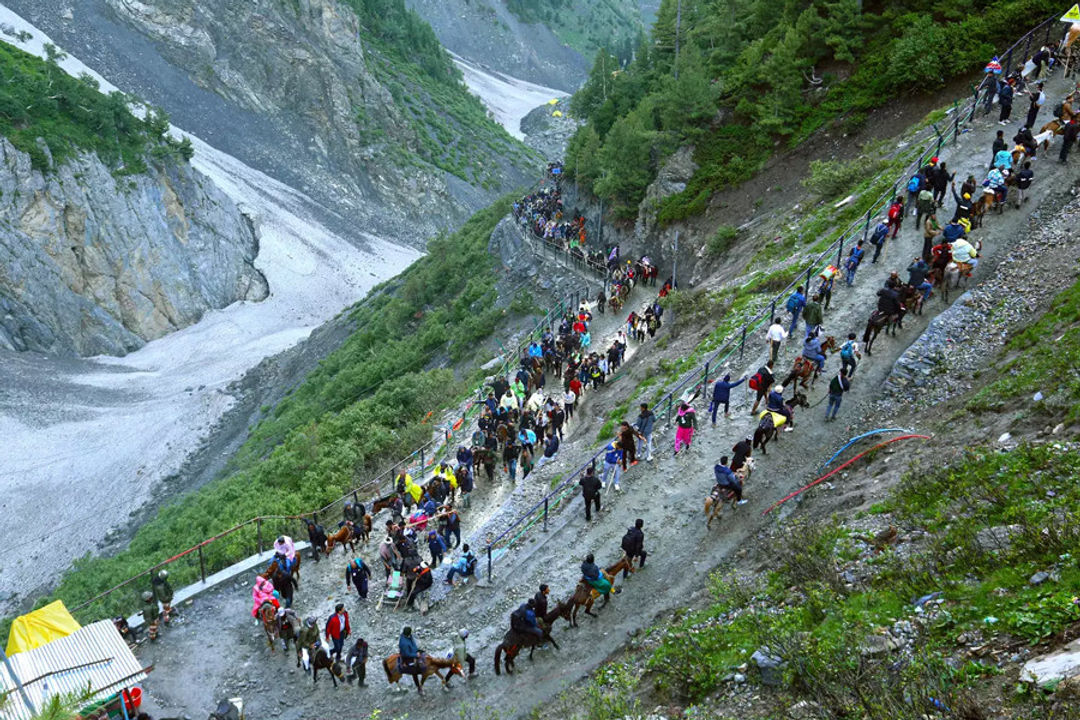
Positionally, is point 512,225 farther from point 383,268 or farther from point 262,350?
point 383,268

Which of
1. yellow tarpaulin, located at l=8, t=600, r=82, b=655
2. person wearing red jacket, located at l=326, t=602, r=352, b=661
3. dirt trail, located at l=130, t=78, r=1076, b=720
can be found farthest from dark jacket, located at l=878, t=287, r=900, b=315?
yellow tarpaulin, located at l=8, t=600, r=82, b=655

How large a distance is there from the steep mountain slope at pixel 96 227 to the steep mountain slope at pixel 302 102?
12.9m

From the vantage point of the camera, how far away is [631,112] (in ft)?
122

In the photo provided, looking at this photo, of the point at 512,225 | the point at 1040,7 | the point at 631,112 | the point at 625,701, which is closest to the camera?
the point at 625,701

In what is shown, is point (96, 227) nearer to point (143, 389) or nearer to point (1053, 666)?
point (143, 389)

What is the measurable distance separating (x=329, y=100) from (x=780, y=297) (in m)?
75.8

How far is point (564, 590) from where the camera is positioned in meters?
13.4

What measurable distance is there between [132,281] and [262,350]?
1121cm

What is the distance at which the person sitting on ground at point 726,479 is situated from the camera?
42.4ft

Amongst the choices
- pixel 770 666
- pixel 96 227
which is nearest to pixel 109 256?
pixel 96 227

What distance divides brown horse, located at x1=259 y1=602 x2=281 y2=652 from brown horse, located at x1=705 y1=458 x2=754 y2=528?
810 centimetres

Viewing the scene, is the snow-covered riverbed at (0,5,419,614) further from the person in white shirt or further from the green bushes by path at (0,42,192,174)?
the person in white shirt

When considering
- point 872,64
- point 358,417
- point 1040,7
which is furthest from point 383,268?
point 1040,7

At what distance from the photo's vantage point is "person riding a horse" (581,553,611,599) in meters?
12.1
